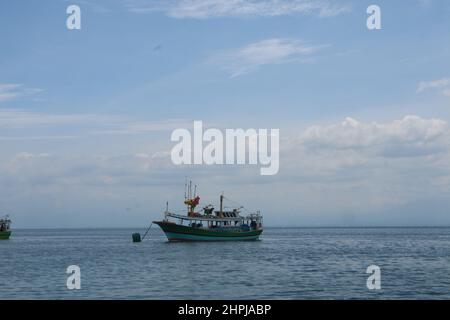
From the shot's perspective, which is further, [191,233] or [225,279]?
[191,233]

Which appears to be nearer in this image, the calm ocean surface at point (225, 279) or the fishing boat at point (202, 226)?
the calm ocean surface at point (225, 279)

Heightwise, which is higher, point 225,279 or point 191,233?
point 191,233

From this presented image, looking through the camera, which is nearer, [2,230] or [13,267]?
[13,267]

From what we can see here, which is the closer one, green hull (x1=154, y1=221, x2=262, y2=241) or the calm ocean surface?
the calm ocean surface

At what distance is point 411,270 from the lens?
160 feet

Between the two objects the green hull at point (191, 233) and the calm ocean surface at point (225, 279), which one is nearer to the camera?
the calm ocean surface at point (225, 279)

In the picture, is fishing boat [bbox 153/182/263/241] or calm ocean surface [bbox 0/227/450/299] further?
fishing boat [bbox 153/182/263/241]

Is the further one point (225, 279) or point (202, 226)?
point (202, 226)
